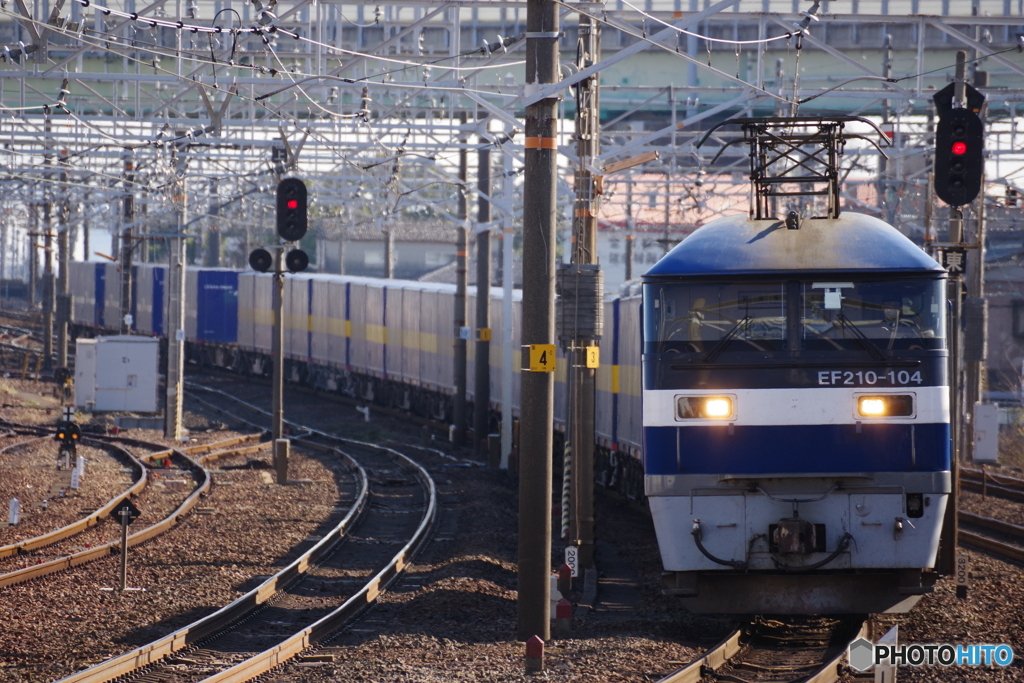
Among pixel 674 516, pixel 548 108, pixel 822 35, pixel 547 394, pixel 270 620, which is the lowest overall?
pixel 270 620

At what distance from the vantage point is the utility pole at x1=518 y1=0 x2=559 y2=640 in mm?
10430

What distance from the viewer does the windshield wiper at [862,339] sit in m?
9.54

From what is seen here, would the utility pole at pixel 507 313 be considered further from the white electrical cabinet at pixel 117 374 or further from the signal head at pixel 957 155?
the signal head at pixel 957 155

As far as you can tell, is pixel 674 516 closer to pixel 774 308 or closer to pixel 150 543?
pixel 774 308

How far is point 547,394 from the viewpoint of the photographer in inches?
414

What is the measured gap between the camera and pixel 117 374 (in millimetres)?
28625

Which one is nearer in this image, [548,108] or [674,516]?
[674,516]

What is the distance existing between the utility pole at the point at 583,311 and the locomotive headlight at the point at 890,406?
17.0ft

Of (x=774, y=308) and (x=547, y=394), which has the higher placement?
(x=774, y=308)

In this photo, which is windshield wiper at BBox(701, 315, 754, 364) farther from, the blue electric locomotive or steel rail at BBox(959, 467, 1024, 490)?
steel rail at BBox(959, 467, 1024, 490)

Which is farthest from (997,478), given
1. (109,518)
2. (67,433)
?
(67,433)

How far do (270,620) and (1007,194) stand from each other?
19.8 metres

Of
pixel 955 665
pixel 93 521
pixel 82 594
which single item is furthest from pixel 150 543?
pixel 955 665

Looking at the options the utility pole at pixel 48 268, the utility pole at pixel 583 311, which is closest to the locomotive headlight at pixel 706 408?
the utility pole at pixel 583 311
